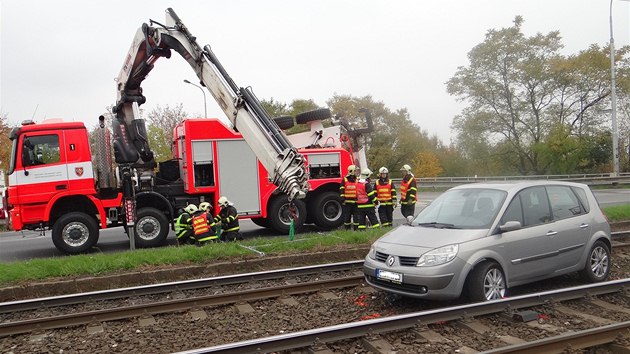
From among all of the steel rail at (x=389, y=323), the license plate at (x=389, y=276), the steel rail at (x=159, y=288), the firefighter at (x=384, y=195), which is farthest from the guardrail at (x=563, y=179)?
the license plate at (x=389, y=276)

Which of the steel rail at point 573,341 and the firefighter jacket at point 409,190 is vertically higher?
the firefighter jacket at point 409,190

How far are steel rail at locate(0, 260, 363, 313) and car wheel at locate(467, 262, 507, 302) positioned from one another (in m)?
2.95

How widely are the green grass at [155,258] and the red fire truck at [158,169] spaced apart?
1.11m

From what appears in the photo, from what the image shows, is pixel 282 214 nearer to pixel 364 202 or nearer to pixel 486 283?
pixel 364 202

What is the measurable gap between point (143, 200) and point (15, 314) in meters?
5.26

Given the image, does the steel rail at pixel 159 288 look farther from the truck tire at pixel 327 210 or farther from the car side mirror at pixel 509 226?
the truck tire at pixel 327 210

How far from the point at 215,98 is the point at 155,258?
3.96 metres

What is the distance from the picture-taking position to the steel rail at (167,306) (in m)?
5.77

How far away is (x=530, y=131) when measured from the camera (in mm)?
35312

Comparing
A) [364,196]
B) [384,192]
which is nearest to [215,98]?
[364,196]

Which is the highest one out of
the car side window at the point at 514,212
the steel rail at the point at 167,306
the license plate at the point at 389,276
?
the car side window at the point at 514,212

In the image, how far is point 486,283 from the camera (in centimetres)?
568

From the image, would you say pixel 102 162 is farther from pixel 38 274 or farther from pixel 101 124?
pixel 38 274

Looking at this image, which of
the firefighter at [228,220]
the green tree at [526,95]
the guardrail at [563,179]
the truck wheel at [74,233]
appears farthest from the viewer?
the green tree at [526,95]
